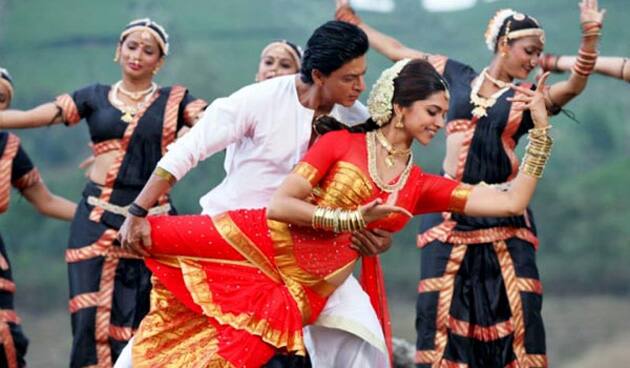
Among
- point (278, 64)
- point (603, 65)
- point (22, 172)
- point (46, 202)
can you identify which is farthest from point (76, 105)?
point (603, 65)

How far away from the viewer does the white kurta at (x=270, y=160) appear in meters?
5.49

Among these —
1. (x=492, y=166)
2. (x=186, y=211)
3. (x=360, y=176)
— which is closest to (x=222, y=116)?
(x=360, y=176)

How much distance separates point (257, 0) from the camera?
10789 mm

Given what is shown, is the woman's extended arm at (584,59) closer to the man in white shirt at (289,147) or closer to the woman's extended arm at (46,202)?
the man in white shirt at (289,147)

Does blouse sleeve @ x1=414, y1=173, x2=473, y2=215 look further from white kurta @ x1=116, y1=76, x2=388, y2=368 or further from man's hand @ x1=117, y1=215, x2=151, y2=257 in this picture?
man's hand @ x1=117, y1=215, x2=151, y2=257

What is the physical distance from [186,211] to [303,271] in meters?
4.88

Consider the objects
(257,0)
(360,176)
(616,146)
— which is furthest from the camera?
(257,0)

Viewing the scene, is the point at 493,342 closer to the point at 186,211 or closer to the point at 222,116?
the point at 222,116

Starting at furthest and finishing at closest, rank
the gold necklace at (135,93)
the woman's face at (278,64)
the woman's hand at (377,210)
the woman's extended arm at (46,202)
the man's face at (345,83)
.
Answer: the woman's extended arm at (46,202) → the woman's face at (278,64) → the gold necklace at (135,93) → the man's face at (345,83) → the woman's hand at (377,210)

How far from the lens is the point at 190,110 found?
6996 mm

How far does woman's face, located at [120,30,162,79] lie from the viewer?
7008 mm

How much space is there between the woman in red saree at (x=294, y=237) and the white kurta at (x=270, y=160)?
0.11 meters

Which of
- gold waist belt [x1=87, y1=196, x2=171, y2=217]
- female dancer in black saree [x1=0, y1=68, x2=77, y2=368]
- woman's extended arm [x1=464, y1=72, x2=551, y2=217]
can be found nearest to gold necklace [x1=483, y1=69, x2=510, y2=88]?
woman's extended arm [x1=464, y1=72, x2=551, y2=217]

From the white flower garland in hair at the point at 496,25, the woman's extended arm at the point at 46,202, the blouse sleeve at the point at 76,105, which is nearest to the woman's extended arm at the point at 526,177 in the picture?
the white flower garland in hair at the point at 496,25
